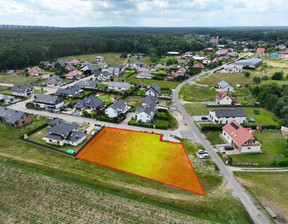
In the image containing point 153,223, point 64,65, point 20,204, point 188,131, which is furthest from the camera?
point 64,65

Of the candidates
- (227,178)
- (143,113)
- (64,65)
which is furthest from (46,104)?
(64,65)

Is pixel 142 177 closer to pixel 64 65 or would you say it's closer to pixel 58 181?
pixel 58 181

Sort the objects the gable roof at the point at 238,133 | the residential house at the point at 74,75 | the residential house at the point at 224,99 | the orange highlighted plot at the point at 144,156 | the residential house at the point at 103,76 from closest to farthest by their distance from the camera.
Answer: the orange highlighted plot at the point at 144,156
the gable roof at the point at 238,133
the residential house at the point at 224,99
the residential house at the point at 103,76
the residential house at the point at 74,75

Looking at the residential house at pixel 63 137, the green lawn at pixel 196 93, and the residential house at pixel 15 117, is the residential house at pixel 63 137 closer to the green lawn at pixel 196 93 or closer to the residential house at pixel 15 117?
the residential house at pixel 15 117

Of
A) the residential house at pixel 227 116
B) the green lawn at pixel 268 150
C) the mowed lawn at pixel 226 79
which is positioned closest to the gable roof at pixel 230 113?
the residential house at pixel 227 116

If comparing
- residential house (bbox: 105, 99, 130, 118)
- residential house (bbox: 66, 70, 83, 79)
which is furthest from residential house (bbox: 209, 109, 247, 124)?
residential house (bbox: 66, 70, 83, 79)

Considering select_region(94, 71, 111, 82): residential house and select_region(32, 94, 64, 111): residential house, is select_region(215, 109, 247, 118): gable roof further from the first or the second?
select_region(94, 71, 111, 82): residential house
